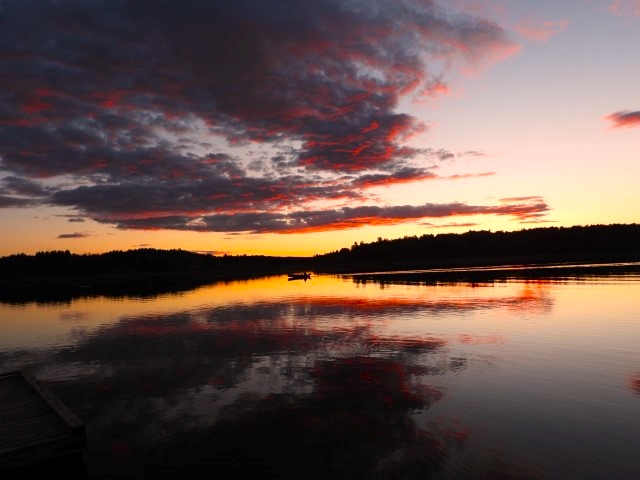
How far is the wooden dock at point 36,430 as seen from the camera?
11648mm

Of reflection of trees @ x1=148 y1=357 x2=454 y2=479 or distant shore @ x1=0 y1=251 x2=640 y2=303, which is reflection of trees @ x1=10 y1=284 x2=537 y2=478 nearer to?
reflection of trees @ x1=148 y1=357 x2=454 y2=479

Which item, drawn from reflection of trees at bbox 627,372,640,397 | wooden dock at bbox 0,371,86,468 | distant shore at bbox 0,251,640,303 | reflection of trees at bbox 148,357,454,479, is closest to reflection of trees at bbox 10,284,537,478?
reflection of trees at bbox 148,357,454,479

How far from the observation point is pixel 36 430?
12.9 metres

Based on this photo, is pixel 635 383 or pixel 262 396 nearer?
pixel 635 383

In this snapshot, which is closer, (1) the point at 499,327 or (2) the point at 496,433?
(2) the point at 496,433

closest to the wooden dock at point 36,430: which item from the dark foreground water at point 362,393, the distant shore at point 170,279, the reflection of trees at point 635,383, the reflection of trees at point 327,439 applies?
the dark foreground water at point 362,393

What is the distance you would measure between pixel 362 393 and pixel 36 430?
11.6 meters

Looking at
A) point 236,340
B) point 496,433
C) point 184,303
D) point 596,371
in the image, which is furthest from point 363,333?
point 184,303

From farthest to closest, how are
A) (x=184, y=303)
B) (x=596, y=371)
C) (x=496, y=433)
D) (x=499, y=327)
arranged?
(x=184, y=303) < (x=499, y=327) < (x=596, y=371) < (x=496, y=433)

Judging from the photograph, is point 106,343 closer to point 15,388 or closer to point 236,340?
point 236,340

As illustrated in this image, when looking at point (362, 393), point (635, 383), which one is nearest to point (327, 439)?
point (362, 393)

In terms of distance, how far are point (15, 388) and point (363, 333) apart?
21.7 metres

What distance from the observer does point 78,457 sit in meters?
13.2

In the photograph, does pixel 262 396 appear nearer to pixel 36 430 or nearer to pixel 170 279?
pixel 36 430
